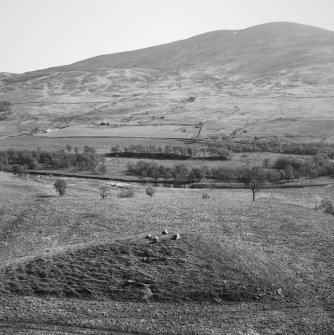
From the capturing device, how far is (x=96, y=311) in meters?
23.1

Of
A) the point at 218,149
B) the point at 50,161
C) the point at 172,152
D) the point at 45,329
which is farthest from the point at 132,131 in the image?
the point at 45,329

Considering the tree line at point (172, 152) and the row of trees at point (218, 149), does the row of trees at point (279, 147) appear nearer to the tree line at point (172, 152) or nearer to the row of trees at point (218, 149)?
the row of trees at point (218, 149)

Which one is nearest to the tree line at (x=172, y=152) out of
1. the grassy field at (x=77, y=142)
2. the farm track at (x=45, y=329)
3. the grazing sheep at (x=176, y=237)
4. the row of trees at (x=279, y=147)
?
the row of trees at (x=279, y=147)

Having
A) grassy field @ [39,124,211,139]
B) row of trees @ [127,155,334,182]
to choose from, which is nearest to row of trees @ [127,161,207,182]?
row of trees @ [127,155,334,182]

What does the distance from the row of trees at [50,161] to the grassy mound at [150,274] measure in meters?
70.8

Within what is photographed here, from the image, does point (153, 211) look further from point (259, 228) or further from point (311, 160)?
point (311, 160)

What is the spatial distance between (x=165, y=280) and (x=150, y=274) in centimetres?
96

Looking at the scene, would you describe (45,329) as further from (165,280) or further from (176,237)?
(176,237)

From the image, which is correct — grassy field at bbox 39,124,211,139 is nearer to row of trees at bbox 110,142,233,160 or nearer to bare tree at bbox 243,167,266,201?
row of trees at bbox 110,142,233,160

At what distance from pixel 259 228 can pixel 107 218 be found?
13548 millimetres

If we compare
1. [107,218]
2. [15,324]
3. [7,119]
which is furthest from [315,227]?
[7,119]

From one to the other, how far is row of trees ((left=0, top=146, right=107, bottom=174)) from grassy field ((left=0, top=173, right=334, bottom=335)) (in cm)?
6203

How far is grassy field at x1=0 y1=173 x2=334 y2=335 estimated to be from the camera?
22.3 meters

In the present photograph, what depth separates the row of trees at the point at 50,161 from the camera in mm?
100881
